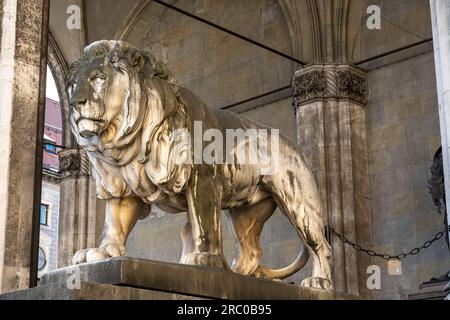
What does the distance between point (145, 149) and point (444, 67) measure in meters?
3.27

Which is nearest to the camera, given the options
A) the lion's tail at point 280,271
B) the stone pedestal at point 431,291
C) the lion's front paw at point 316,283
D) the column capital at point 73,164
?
the lion's front paw at point 316,283

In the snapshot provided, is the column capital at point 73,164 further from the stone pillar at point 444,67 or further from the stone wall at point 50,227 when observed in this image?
the stone wall at point 50,227

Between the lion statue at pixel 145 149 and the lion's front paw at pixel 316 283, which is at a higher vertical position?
the lion statue at pixel 145 149

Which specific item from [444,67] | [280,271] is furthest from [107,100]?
[444,67]

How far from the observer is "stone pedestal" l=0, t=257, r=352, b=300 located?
5.00 metres

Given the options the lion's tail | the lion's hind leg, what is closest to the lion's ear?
the lion's hind leg

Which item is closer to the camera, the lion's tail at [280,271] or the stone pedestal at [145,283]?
→ the stone pedestal at [145,283]

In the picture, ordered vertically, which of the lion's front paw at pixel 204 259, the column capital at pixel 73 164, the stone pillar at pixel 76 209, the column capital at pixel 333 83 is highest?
the column capital at pixel 333 83

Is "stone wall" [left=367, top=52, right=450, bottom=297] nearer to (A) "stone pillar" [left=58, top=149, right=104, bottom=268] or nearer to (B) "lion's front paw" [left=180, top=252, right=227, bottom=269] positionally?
(A) "stone pillar" [left=58, top=149, right=104, bottom=268]

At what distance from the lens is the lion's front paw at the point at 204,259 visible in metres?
6.11

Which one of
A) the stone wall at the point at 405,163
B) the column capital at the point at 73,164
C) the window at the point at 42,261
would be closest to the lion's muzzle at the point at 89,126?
the stone wall at the point at 405,163

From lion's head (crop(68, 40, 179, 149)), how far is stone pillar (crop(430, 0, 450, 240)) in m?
3.03
